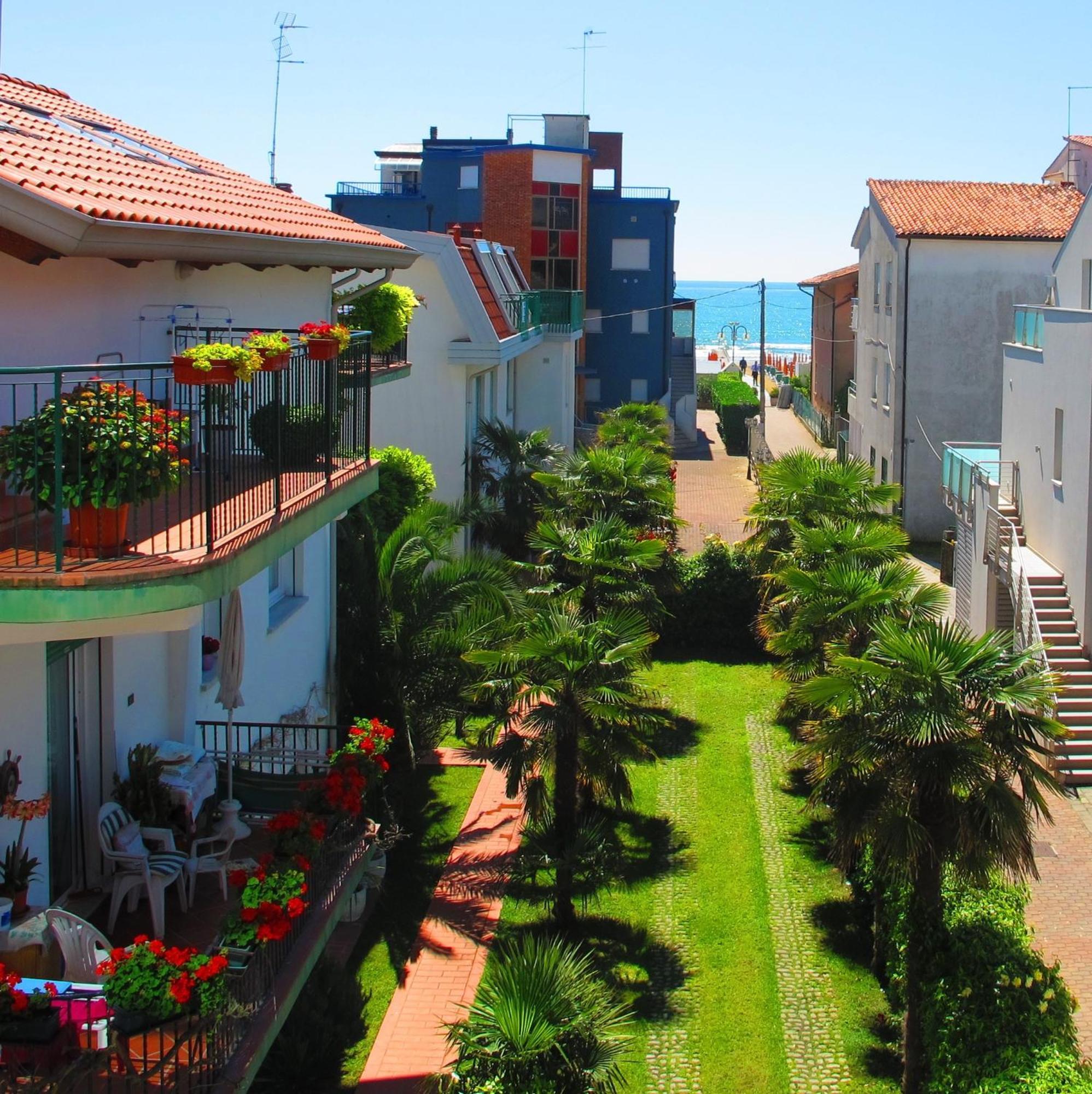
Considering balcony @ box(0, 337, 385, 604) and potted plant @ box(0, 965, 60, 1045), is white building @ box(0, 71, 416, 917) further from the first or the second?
potted plant @ box(0, 965, 60, 1045)

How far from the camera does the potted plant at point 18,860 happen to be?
26.2ft

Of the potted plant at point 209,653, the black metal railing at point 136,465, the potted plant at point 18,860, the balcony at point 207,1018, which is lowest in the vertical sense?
the balcony at point 207,1018

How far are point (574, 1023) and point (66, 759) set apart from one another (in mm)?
3841

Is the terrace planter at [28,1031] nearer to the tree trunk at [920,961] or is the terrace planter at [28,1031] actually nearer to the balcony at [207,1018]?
the balcony at [207,1018]

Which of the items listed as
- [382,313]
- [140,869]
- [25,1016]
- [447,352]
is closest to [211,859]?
[140,869]

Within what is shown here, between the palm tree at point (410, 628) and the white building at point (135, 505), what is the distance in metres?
2.84

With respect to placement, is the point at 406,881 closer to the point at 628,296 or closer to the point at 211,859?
the point at 211,859

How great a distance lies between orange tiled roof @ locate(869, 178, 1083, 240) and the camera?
114ft

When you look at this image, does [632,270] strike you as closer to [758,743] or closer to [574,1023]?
[758,743]

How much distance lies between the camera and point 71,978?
7.68 metres

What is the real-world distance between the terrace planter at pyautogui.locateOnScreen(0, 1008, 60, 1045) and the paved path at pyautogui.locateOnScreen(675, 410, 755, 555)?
23.0 metres

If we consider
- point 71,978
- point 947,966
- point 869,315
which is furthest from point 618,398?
point 71,978

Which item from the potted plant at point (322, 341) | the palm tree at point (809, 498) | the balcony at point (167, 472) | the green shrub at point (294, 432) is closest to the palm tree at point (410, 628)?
the balcony at point (167, 472)

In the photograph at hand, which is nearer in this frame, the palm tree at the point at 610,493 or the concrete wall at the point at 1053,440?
the concrete wall at the point at 1053,440
